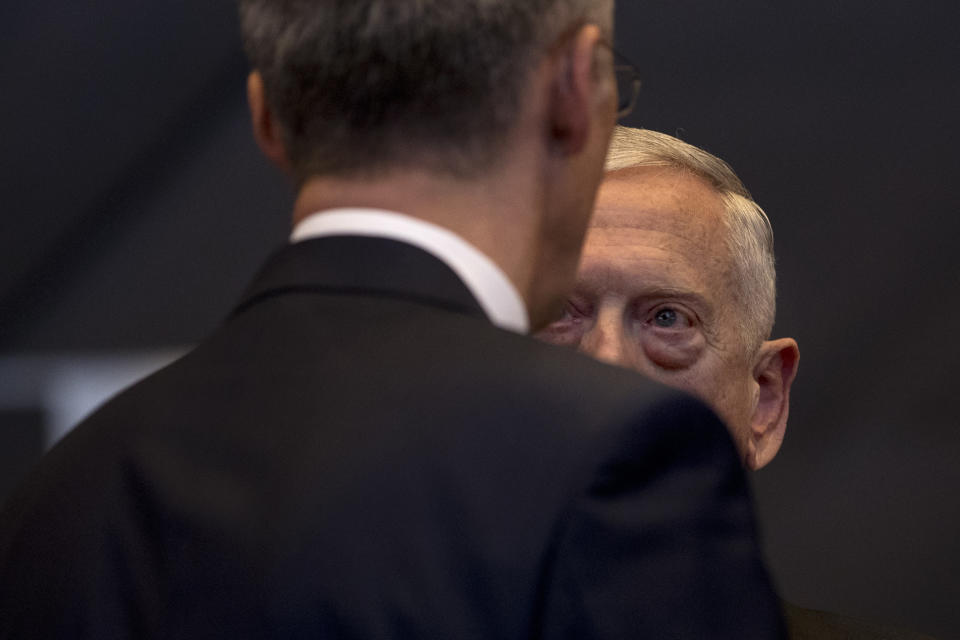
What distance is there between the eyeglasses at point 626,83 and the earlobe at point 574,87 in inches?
7.1

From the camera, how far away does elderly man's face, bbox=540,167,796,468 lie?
2182 mm

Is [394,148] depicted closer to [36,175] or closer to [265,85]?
[265,85]

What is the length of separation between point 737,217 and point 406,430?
152 cm

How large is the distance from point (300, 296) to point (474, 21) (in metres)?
0.25

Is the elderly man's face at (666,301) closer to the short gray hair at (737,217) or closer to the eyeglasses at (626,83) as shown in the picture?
the short gray hair at (737,217)

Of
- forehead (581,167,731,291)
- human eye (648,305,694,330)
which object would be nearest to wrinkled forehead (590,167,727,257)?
forehead (581,167,731,291)

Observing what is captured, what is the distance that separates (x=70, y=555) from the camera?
94cm

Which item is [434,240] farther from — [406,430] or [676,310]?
[676,310]

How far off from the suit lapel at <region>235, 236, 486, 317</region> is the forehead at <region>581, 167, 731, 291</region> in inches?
47.6

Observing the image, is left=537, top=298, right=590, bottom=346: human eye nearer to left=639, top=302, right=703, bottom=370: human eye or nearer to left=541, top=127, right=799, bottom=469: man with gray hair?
left=541, top=127, right=799, bottom=469: man with gray hair

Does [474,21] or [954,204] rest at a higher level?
[474,21]

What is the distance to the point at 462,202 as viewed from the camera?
97 centimetres

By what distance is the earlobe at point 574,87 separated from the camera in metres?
1.00

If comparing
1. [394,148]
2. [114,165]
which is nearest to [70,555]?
[394,148]
